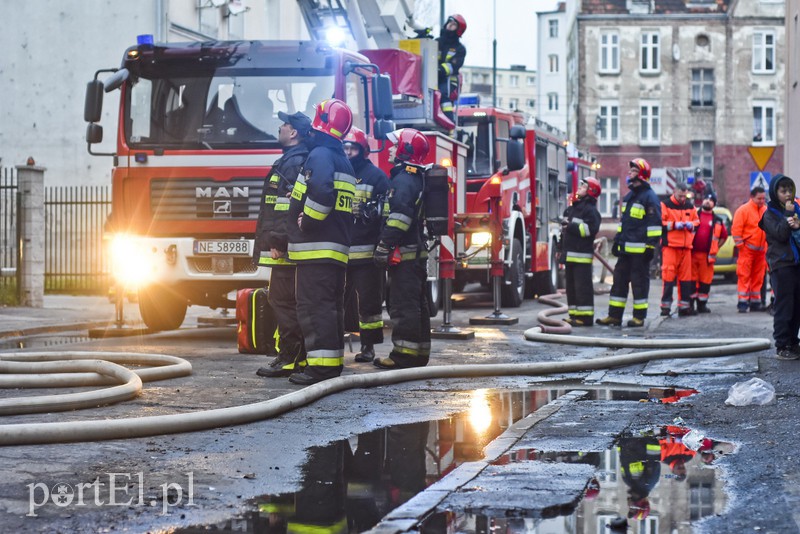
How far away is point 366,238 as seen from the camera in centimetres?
995

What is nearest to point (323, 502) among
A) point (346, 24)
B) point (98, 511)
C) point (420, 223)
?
point (98, 511)

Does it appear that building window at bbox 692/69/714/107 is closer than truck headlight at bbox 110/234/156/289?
No

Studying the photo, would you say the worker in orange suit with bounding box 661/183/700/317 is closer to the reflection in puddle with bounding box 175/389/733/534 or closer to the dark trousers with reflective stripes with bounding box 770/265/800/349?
the dark trousers with reflective stripes with bounding box 770/265/800/349

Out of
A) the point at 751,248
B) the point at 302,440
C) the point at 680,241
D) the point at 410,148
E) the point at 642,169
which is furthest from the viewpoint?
the point at 751,248

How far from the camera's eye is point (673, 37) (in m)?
55.9

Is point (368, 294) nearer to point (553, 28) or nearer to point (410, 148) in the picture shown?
point (410, 148)

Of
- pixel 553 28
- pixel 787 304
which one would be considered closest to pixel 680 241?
pixel 787 304

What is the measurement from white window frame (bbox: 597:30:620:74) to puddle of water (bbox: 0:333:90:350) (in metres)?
46.0

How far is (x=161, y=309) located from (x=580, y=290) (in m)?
4.91

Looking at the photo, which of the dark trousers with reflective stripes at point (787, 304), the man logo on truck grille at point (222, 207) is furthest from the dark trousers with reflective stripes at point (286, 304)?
the dark trousers with reflective stripes at point (787, 304)

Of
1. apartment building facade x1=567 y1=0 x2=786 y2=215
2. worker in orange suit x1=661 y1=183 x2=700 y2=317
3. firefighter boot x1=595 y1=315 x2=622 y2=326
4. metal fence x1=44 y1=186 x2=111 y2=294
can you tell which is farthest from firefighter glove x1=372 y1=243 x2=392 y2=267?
apartment building facade x1=567 y1=0 x2=786 y2=215

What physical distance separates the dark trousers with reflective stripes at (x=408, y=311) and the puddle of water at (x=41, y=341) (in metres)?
3.98

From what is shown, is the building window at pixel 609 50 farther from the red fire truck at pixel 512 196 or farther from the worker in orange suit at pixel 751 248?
the worker in orange suit at pixel 751 248

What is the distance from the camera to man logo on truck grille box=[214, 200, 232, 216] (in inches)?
468
